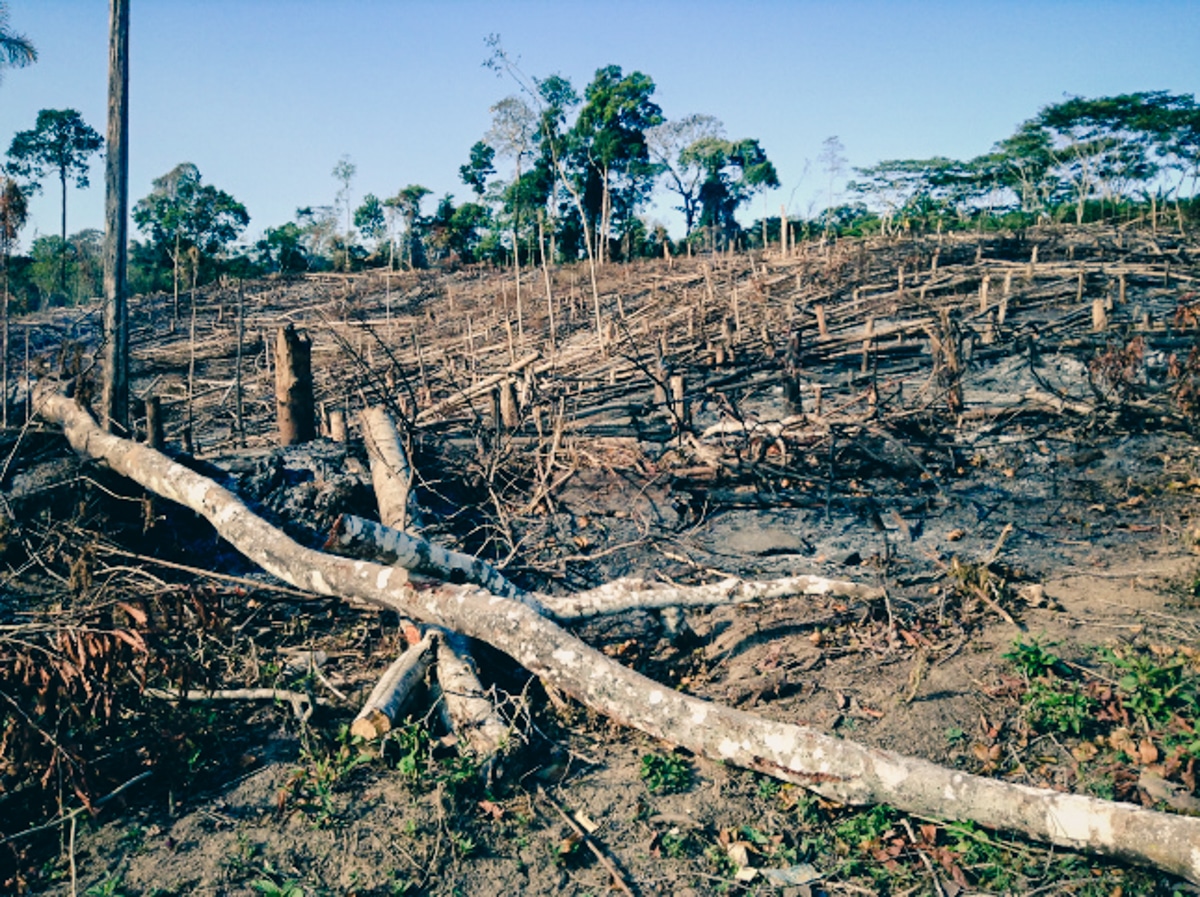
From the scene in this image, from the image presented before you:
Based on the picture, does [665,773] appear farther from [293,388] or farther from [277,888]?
[293,388]

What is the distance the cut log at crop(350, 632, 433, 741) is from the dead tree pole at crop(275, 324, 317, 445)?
3.42 metres

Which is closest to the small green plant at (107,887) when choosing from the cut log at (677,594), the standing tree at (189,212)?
the cut log at (677,594)

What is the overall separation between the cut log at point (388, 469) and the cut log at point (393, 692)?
144 cm

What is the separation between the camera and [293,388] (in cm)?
655

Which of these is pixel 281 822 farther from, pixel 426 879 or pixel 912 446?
pixel 912 446

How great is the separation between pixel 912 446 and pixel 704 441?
2.03 m

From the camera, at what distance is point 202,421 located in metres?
10.3

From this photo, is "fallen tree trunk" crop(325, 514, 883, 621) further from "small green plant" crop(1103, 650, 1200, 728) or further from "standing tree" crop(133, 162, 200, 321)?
"standing tree" crop(133, 162, 200, 321)

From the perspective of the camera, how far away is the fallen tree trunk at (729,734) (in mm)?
2561

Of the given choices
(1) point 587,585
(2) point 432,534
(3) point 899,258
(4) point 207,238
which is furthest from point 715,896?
(4) point 207,238

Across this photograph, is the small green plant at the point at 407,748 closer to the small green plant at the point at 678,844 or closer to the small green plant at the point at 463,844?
the small green plant at the point at 463,844

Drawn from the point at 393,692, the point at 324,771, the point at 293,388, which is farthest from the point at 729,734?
the point at 293,388

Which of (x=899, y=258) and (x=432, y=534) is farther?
(x=899, y=258)

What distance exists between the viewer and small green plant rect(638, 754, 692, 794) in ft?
10.7
